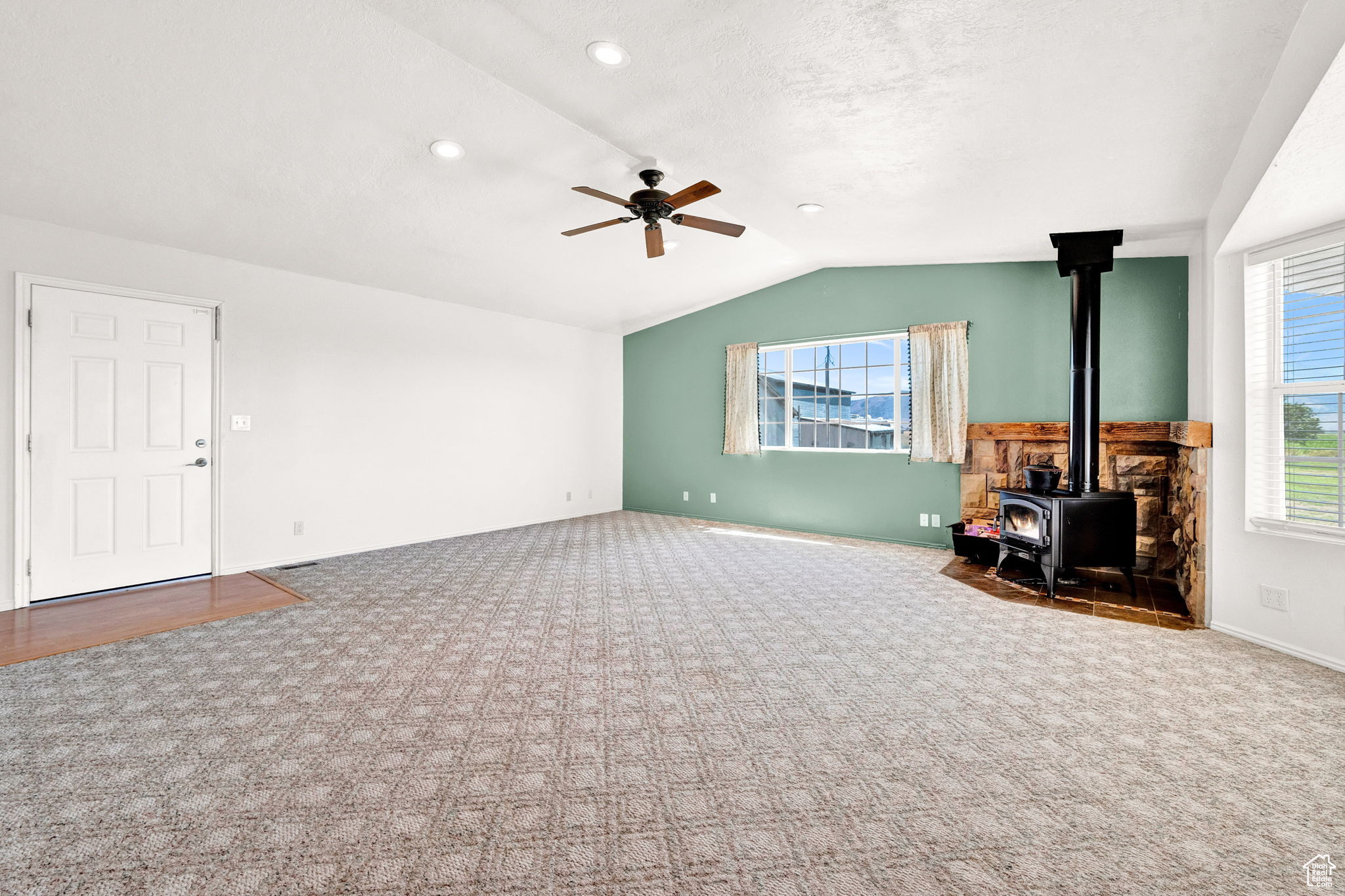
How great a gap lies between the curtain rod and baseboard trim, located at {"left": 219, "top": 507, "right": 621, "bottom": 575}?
3.24 metres

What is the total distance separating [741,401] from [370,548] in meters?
4.16

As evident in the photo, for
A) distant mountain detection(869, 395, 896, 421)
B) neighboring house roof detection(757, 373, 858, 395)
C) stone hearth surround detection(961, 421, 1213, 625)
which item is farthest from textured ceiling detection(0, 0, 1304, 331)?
neighboring house roof detection(757, 373, 858, 395)

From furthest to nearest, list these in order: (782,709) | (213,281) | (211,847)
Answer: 1. (213,281)
2. (782,709)
3. (211,847)

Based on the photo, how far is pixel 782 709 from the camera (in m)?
2.38

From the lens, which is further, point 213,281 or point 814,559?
point 814,559

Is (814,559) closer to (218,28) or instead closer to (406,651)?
(406,651)

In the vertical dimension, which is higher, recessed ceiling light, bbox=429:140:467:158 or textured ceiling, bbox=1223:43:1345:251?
recessed ceiling light, bbox=429:140:467:158

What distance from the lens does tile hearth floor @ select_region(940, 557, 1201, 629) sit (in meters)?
3.62

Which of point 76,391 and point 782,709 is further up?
point 76,391

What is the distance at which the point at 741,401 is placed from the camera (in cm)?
684

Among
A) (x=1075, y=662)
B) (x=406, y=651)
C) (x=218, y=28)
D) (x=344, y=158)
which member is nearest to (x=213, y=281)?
(x=344, y=158)

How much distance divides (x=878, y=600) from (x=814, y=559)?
3.94 feet

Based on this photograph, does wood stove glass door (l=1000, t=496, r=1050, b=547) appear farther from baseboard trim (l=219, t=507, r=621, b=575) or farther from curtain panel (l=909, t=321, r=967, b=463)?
baseboard trim (l=219, t=507, r=621, b=575)

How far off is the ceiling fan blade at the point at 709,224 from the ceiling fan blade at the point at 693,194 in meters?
0.10
